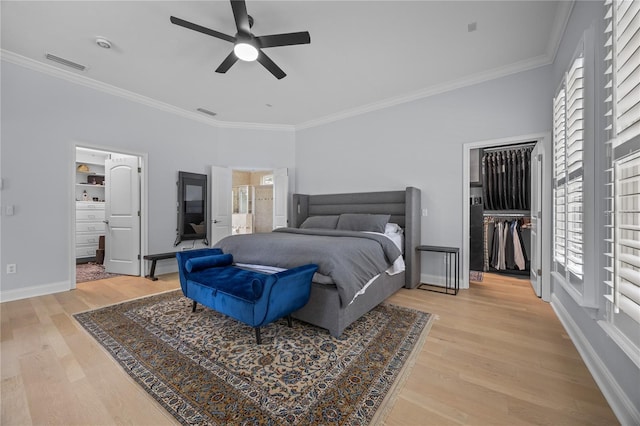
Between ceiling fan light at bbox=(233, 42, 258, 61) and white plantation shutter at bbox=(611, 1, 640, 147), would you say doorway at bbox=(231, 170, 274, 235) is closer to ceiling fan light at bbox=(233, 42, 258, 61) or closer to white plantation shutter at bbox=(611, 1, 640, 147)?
ceiling fan light at bbox=(233, 42, 258, 61)

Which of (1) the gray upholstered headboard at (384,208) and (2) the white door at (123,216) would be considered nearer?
(1) the gray upholstered headboard at (384,208)

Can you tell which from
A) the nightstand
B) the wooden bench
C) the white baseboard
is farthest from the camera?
the wooden bench

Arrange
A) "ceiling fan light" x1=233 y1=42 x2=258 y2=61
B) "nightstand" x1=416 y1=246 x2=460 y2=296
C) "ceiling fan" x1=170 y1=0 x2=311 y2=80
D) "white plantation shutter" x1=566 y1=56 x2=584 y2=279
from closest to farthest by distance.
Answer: "white plantation shutter" x1=566 y1=56 x2=584 y2=279, "ceiling fan" x1=170 y1=0 x2=311 y2=80, "ceiling fan light" x1=233 y1=42 x2=258 y2=61, "nightstand" x1=416 y1=246 x2=460 y2=296

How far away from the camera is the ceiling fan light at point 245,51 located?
247cm

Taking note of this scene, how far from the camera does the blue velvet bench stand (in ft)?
6.44

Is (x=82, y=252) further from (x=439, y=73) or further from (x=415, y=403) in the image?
(x=439, y=73)

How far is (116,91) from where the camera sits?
3.96 metres

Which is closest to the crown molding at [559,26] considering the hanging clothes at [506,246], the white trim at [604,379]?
the hanging clothes at [506,246]

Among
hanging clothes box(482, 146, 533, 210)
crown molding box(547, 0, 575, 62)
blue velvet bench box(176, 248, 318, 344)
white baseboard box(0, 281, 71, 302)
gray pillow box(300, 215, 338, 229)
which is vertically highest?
crown molding box(547, 0, 575, 62)

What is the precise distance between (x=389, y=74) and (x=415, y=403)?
3.66 meters

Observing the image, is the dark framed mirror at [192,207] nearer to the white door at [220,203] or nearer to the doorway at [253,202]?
the white door at [220,203]

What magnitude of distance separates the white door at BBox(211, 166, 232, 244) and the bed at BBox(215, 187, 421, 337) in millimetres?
1802

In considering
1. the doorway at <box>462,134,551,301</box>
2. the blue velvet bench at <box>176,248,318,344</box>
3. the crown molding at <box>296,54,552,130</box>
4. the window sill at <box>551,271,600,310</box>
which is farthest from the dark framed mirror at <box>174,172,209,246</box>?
the window sill at <box>551,271,600,310</box>

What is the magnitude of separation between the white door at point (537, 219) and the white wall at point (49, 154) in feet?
18.8
